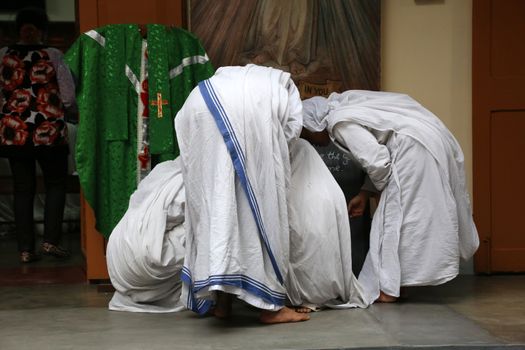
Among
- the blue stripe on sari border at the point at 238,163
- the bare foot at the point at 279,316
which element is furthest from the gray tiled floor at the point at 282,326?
the blue stripe on sari border at the point at 238,163

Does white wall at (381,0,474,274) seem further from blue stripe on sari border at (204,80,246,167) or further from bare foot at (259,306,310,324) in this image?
bare foot at (259,306,310,324)

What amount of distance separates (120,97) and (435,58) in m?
1.99

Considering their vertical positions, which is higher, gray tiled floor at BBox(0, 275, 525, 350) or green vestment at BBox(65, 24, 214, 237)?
green vestment at BBox(65, 24, 214, 237)

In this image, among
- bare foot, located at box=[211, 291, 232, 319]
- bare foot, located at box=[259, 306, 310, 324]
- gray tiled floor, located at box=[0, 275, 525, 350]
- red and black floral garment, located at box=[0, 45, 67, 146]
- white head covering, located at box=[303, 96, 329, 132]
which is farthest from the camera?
red and black floral garment, located at box=[0, 45, 67, 146]

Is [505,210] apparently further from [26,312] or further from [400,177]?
[26,312]

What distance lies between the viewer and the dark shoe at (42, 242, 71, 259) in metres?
7.05

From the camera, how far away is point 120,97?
5703mm

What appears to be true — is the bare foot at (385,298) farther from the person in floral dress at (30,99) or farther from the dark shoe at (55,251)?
the dark shoe at (55,251)

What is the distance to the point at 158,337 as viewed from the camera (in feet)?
14.7

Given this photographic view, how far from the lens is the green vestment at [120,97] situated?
18.6 feet

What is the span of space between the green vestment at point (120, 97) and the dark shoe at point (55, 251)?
1424 mm

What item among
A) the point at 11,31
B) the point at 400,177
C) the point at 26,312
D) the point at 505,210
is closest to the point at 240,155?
the point at 400,177

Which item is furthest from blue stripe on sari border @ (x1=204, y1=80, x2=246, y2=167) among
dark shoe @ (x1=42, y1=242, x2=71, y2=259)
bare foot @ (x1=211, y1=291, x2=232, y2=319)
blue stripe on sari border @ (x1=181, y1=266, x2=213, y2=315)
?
dark shoe @ (x1=42, y1=242, x2=71, y2=259)

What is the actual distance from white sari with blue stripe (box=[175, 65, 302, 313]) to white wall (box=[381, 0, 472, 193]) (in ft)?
5.18
